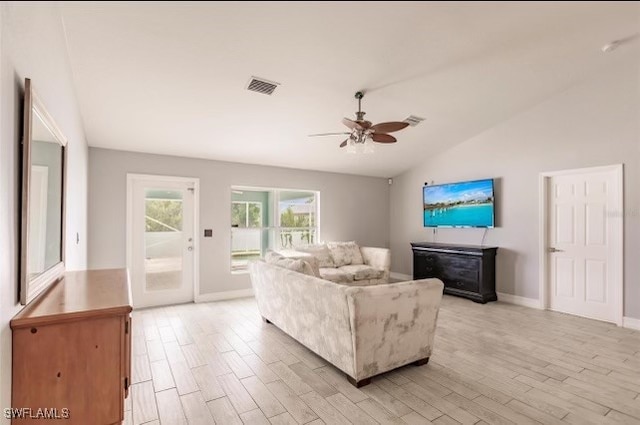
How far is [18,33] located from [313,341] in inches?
111

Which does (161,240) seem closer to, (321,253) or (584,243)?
(321,253)

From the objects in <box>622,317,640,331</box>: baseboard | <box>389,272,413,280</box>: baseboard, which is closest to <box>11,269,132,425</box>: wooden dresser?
<box>622,317,640,331</box>: baseboard

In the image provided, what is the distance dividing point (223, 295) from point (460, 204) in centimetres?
435

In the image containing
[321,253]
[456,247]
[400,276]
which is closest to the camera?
[456,247]

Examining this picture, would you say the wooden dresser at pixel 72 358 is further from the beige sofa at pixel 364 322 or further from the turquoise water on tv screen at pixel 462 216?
the turquoise water on tv screen at pixel 462 216

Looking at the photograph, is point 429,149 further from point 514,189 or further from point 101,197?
point 101,197

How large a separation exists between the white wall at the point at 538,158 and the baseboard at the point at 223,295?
3.62m

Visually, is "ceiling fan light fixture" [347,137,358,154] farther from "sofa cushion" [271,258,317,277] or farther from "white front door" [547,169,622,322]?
"white front door" [547,169,622,322]

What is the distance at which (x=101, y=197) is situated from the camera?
450 centimetres

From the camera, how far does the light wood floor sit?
221 cm

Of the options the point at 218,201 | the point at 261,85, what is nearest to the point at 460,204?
the point at 261,85

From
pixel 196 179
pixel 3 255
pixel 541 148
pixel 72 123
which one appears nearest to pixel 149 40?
pixel 72 123

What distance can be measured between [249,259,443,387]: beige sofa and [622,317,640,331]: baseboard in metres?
2.93

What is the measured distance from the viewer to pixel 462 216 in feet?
18.6
